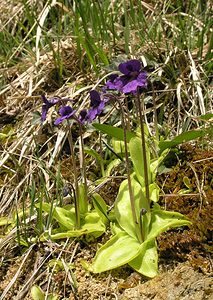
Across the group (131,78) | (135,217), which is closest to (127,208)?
(135,217)

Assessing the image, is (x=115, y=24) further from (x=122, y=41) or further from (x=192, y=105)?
(x=192, y=105)

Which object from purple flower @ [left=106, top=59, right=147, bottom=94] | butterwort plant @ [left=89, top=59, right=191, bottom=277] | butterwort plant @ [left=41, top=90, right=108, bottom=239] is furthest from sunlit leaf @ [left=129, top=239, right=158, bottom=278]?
purple flower @ [left=106, top=59, right=147, bottom=94]

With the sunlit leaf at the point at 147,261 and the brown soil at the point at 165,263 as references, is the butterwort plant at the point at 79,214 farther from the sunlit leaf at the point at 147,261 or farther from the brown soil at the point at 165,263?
the sunlit leaf at the point at 147,261

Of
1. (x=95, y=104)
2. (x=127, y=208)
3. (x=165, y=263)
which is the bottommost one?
(x=165, y=263)

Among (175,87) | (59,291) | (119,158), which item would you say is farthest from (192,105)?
(59,291)

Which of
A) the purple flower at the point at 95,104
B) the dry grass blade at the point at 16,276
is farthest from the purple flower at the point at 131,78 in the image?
the dry grass blade at the point at 16,276

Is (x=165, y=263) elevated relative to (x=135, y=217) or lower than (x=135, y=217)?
lower

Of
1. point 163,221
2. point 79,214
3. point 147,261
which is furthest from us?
point 79,214

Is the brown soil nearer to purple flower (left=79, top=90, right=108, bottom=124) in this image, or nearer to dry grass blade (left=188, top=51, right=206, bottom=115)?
dry grass blade (left=188, top=51, right=206, bottom=115)

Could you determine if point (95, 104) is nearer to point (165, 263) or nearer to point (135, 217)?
point (135, 217)

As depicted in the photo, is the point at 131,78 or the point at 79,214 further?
the point at 79,214
